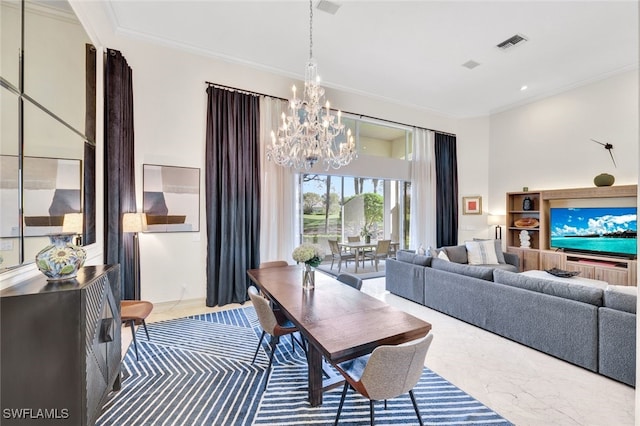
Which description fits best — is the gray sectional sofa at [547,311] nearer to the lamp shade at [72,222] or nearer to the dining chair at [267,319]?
the dining chair at [267,319]

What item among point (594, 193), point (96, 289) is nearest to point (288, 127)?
point (96, 289)

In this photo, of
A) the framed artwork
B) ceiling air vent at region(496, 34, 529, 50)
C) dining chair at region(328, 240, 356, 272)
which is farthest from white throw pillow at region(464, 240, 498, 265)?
the framed artwork

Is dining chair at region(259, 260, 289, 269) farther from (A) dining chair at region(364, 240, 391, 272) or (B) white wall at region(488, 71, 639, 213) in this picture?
(B) white wall at region(488, 71, 639, 213)

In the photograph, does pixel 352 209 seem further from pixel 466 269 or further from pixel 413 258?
pixel 466 269

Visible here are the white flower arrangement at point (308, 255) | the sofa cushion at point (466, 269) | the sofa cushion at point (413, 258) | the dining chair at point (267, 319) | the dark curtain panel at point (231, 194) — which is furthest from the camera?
the sofa cushion at point (413, 258)

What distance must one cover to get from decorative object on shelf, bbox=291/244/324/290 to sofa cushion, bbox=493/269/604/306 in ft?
7.24

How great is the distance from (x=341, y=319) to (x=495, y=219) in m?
5.94

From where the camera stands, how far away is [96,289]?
1697mm

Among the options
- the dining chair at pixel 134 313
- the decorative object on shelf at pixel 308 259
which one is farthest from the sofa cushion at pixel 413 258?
the dining chair at pixel 134 313

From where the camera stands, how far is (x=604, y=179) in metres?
4.75

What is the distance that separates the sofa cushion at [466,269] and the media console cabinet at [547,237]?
2916mm

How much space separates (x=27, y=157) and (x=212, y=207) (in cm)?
237

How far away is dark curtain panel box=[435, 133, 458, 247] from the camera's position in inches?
258

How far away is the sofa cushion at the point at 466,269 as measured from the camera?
131 inches
